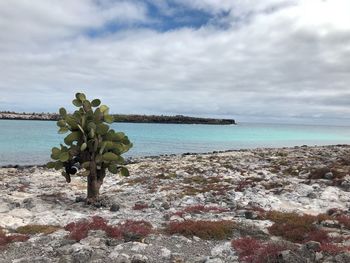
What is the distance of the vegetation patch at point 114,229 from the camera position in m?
12.0

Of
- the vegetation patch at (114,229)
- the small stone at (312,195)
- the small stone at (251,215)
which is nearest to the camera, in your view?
the vegetation patch at (114,229)

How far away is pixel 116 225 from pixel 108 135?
5453mm

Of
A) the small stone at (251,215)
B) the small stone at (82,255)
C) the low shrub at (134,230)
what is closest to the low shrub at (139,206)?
the low shrub at (134,230)

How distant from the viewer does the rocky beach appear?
1061cm

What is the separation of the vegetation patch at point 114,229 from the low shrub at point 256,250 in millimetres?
2857

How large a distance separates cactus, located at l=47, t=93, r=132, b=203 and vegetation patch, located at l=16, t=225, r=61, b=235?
381 cm

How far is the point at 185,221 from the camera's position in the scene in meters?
13.6

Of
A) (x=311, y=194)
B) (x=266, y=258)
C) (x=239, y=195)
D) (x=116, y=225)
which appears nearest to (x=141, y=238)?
(x=116, y=225)

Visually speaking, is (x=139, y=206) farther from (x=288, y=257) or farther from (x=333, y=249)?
(x=333, y=249)

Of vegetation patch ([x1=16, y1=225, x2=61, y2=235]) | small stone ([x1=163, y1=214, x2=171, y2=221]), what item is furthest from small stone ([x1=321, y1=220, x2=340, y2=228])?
vegetation patch ([x1=16, y1=225, x2=61, y2=235])

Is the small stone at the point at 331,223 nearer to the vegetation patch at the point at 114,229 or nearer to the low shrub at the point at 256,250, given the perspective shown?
the low shrub at the point at 256,250

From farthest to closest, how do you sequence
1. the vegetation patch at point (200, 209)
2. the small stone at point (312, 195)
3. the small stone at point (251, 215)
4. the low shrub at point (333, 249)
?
1. the small stone at point (312, 195)
2. the vegetation patch at point (200, 209)
3. the small stone at point (251, 215)
4. the low shrub at point (333, 249)

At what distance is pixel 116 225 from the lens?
43.6 feet

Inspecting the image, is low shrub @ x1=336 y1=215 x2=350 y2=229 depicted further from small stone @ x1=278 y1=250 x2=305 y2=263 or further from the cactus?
the cactus
